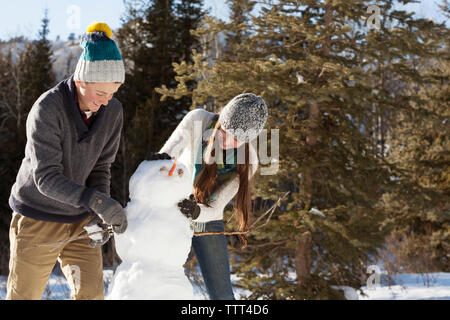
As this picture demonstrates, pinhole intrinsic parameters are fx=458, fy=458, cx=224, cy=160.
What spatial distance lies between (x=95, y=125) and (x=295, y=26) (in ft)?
12.3

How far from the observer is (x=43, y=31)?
50.2 feet

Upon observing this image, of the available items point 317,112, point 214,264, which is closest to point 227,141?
point 214,264

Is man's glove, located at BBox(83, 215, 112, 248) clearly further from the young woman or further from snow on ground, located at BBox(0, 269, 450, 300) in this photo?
snow on ground, located at BBox(0, 269, 450, 300)

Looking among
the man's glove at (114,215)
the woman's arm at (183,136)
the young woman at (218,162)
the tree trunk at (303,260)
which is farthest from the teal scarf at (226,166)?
the tree trunk at (303,260)

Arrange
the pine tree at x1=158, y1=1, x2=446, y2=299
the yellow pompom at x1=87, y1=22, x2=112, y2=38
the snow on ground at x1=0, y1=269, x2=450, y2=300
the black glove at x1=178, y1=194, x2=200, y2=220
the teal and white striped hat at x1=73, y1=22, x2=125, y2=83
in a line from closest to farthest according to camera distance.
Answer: the black glove at x1=178, y1=194, x2=200, y2=220 → the teal and white striped hat at x1=73, y1=22, x2=125, y2=83 → the yellow pompom at x1=87, y1=22, x2=112, y2=38 → the pine tree at x1=158, y1=1, x2=446, y2=299 → the snow on ground at x1=0, y1=269, x2=450, y2=300

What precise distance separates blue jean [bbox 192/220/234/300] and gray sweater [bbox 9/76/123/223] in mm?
709

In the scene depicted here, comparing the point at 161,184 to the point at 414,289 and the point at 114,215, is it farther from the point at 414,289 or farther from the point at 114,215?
the point at 414,289

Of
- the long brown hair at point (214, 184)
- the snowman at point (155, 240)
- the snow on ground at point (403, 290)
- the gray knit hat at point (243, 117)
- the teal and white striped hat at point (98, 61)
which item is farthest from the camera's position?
the snow on ground at point (403, 290)

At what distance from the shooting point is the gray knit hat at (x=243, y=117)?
2.71 meters

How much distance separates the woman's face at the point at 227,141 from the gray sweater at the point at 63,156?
2.02 feet

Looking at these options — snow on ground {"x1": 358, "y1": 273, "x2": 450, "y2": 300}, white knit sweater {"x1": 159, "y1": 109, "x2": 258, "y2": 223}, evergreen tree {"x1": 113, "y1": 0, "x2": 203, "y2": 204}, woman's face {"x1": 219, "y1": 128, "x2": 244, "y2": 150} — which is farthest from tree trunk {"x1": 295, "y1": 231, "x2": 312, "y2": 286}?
evergreen tree {"x1": 113, "y1": 0, "x2": 203, "y2": 204}

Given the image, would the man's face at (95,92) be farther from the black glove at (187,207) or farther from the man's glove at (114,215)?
the black glove at (187,207)

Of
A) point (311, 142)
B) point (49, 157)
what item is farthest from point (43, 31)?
point (49, 157)

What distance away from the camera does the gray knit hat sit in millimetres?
2707
